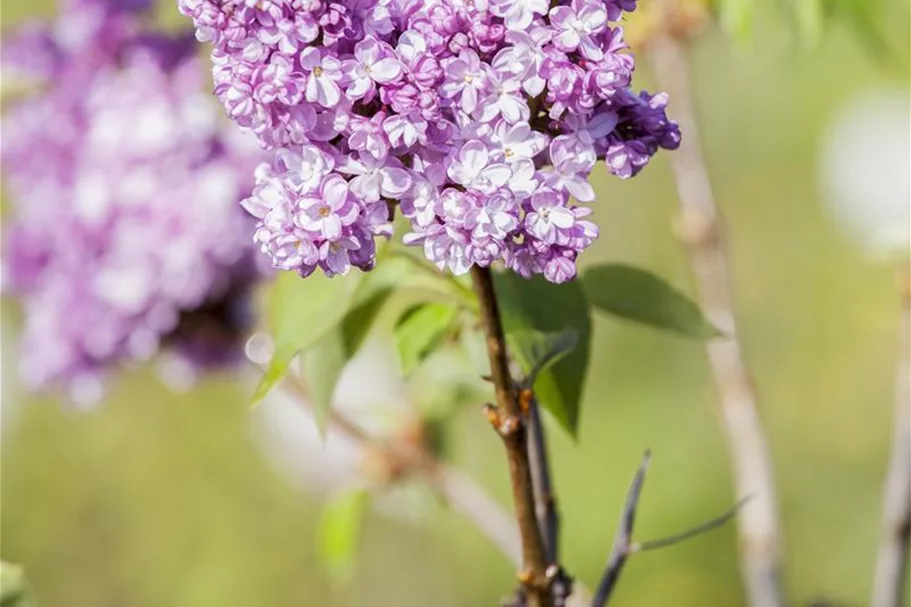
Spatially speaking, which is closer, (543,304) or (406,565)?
(543,304)

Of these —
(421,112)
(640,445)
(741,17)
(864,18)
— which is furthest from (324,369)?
(640,445)

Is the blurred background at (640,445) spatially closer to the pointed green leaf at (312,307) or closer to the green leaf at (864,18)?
the green leaf at (864,18)

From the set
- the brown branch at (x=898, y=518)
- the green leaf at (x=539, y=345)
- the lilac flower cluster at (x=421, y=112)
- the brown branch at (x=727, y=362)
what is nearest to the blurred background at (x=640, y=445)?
the brown branch at (x=727, y=362)

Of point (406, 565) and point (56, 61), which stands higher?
point (56, 61)

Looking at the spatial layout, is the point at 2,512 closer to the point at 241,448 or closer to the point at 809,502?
the point at 241,448

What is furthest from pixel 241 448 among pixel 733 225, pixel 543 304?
pixel 543 304

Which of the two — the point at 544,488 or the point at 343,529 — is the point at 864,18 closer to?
the point at 544,488

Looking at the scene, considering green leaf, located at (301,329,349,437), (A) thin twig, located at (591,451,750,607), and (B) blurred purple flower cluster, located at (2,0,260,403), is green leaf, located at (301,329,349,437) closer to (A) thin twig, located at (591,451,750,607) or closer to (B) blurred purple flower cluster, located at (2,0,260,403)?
(A) thin twig, located at (591,451,750,607)
